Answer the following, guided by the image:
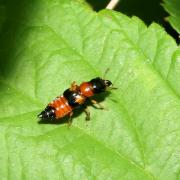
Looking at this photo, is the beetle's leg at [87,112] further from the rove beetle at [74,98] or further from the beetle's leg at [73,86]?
the beetle's leg at [73,86]

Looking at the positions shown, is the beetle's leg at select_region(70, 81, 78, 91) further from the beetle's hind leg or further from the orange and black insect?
the beetle's hind leg

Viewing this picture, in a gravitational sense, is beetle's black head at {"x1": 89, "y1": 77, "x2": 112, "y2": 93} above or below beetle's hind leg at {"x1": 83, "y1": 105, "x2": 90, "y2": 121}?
above

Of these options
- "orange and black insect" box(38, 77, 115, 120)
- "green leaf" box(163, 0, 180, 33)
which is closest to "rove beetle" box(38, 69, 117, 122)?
"orange and black insect" box(38, 77, 115, 120)

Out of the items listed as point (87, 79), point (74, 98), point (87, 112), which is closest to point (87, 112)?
point (87, 112)

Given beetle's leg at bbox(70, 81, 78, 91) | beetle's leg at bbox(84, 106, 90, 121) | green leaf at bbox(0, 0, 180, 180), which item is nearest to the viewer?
green leaf at bbox(0, 0, 180, 180)

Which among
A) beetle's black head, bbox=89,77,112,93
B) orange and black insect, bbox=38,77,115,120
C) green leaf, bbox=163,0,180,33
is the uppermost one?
green leaf, bbox=163,0,180,33

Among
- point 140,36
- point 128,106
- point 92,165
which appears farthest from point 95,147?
point 140,36

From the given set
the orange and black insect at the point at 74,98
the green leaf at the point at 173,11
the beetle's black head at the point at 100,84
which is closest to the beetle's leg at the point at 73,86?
the orange and black insect at the point at 74,98
